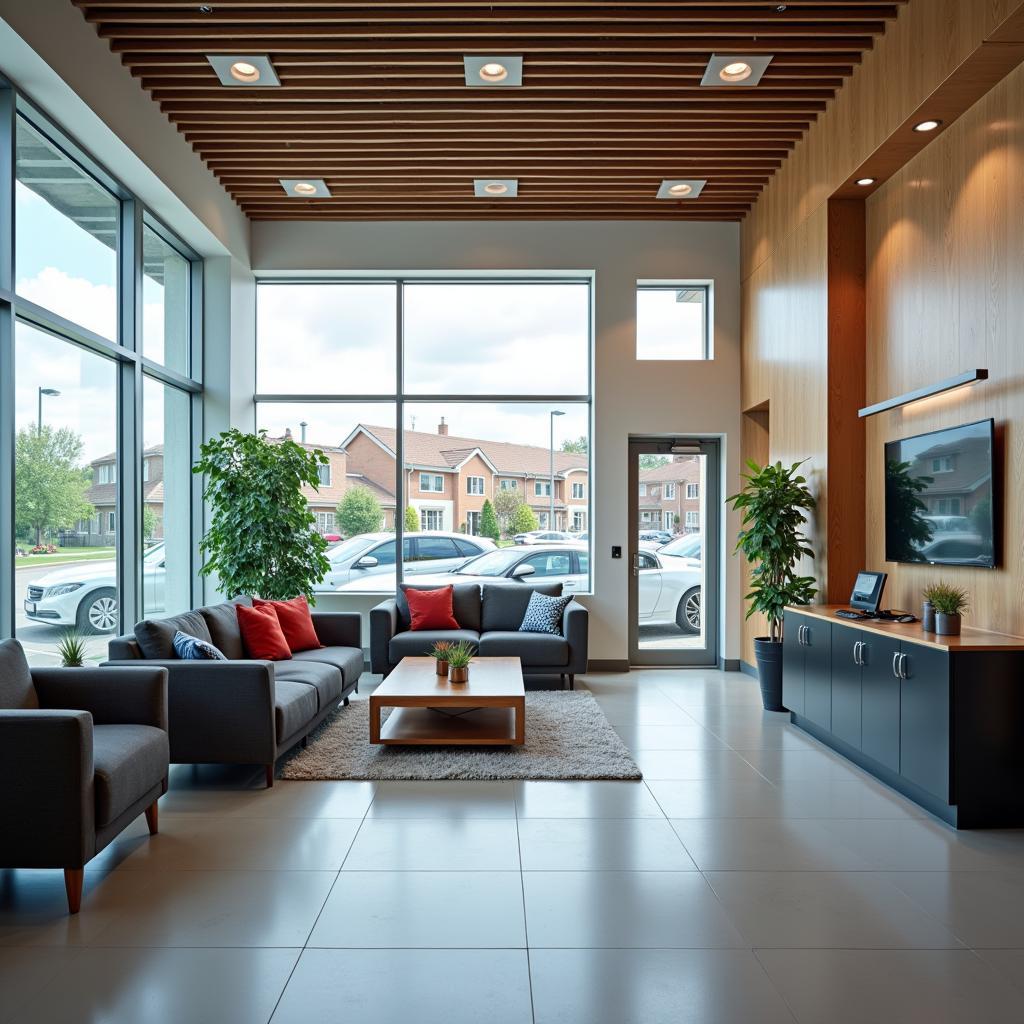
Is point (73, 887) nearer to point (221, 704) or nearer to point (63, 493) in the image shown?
point (221, 704)

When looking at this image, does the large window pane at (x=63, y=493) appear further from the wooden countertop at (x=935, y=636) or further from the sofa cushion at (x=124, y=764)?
Result: the wooden countertop at (x=935, y=636)

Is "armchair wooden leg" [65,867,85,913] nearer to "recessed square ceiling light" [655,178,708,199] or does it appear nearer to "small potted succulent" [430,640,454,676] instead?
"small potted succulent" [430,640,454,676]

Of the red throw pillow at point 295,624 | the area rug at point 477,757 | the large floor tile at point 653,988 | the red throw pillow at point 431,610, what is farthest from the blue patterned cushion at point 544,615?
the large floor tile at point 653,988

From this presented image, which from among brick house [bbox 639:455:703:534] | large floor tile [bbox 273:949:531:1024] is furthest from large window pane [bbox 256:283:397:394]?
large floor tile [bbox 273:949:531:1024]

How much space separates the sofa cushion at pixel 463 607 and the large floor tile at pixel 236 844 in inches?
145

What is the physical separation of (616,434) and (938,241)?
362 centimetres

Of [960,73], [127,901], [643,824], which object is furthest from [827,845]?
[960,73]

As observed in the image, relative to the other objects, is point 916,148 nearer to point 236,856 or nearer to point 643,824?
point 643,824

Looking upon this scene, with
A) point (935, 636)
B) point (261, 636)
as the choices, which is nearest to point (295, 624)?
point (261, 636)

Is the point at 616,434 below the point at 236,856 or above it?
above

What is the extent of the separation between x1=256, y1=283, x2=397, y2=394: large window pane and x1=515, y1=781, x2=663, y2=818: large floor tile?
4.86m

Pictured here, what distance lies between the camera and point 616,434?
794 cm

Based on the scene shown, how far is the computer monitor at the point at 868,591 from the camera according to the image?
4.94 metres

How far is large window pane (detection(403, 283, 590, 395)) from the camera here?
8164 millimetres
